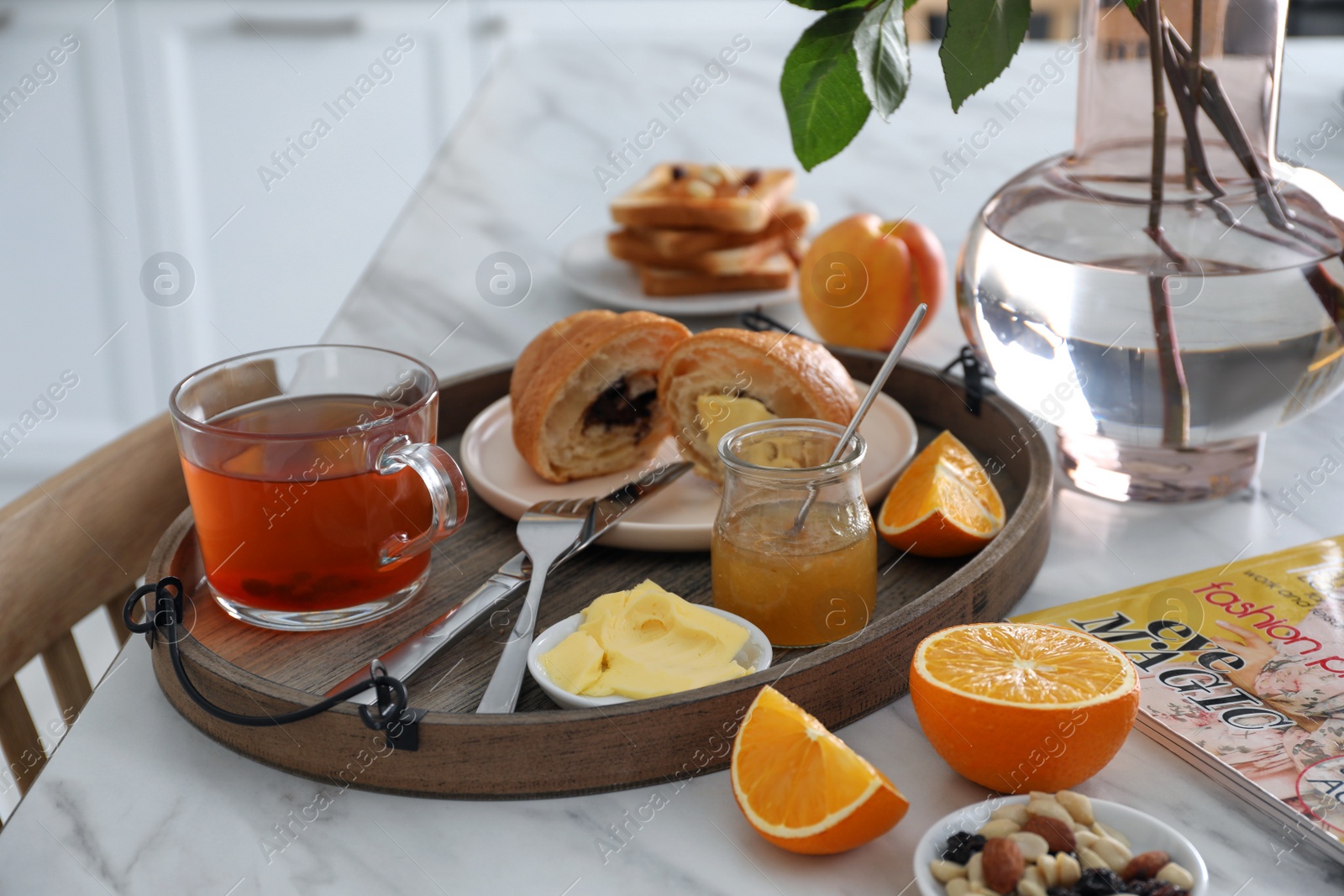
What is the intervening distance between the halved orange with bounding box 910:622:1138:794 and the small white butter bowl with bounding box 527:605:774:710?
11cm

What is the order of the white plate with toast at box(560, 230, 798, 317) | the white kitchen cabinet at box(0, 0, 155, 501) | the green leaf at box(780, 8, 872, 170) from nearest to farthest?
the green leaf at box(780, 8, 872, 170) < the white plate with toast at box(560, 230, 798, 317) < the white kitchen cabinet at box(0, 0, 155, 501)

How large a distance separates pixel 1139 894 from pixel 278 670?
0.58 m

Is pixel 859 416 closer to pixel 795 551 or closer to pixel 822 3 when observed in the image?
pixel 795 551

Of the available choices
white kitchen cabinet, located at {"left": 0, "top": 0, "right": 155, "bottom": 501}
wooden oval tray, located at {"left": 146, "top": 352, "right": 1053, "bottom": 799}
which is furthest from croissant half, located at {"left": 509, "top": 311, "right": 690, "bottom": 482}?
white kitchen cabinet, located at {"left": 0, "top": 0, "right": 155, "bottom": 501}

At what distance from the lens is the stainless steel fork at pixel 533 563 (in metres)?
0.79

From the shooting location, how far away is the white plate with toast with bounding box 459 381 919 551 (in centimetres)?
100

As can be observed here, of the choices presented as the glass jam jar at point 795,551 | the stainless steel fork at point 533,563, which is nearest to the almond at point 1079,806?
the glass jam jar at point 795,551

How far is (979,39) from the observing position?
0.79 meters

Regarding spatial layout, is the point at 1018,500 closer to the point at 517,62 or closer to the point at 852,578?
the point at 852,578

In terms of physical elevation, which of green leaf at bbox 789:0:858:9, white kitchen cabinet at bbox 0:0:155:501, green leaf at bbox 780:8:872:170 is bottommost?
white kitchen cabinet at bbox 0:0:155:501

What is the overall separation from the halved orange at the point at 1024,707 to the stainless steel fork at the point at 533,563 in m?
0.27

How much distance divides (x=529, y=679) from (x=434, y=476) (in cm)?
16

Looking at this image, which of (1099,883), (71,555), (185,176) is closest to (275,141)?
(185,176)

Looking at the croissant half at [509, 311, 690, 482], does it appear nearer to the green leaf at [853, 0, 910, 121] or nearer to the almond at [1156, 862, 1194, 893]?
the green leaf at [853, 0, 910, 121]
